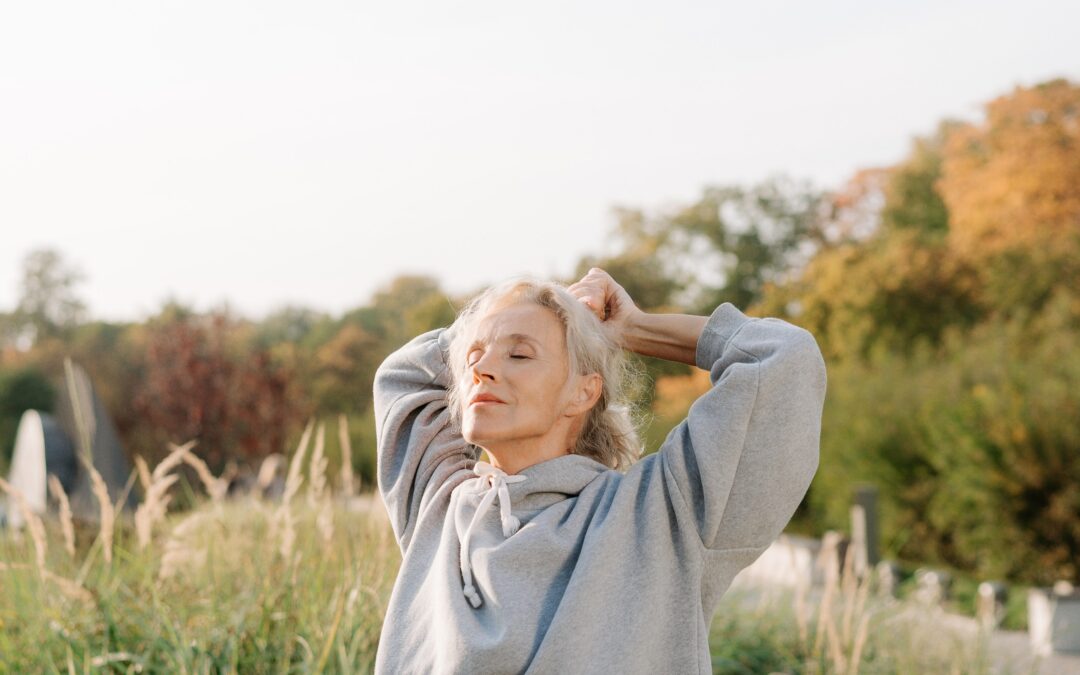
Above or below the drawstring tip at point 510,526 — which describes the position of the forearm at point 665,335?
above

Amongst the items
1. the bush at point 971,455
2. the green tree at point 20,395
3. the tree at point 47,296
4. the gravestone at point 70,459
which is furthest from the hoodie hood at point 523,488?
the tree at point 47,296

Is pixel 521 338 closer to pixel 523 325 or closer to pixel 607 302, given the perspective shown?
pixel 523 325

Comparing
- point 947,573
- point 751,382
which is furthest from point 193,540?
point 947,573

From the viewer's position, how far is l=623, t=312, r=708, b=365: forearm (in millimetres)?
2117

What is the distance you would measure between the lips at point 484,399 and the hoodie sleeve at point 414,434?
0.25 meters

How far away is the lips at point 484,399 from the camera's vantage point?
1948 millimetres

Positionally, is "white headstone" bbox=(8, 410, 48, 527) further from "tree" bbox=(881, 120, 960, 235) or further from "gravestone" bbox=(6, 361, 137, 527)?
"tree" bbox=(881, 120, 960, 235)

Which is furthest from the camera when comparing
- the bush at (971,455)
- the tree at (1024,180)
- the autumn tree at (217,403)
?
the tree at (1024,180)

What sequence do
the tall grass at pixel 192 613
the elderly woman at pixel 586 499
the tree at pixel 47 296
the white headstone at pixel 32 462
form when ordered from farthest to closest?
the tree at pixel 47 296
the white headstone at pixel 32 462
the tall grass at pixel 192 613
the elderly woman at pixel 586 499

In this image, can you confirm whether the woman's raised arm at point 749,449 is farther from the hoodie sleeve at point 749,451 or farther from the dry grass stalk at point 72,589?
the dry grass stalk at point 72,589

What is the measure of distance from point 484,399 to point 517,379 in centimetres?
7

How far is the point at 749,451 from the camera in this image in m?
1.87

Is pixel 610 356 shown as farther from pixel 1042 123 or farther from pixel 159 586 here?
pixel 1042 123

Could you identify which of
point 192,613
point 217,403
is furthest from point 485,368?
point 217,403
